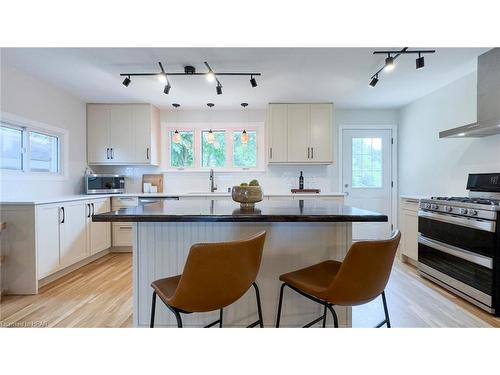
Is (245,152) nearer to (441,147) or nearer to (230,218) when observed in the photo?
(441,147)

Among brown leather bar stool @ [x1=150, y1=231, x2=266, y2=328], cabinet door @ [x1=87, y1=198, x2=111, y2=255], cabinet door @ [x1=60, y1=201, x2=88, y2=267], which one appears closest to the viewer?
brown leather bar stool @ [x1=150, y1=231, x2=266, y2=328]

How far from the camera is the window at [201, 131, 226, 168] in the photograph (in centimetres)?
457

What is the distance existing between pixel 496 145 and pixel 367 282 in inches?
109

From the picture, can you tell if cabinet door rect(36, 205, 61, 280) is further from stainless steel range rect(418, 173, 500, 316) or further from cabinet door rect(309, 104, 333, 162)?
stainless steel range rect(418, 173, 500, 316)

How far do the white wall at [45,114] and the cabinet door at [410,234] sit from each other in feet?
15.8

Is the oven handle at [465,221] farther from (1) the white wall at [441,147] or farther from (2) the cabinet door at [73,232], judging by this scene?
(2) the cabinet door at [73,232]

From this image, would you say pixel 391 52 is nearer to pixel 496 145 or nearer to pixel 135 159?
pixel 496 145

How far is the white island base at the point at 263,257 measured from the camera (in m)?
1.71

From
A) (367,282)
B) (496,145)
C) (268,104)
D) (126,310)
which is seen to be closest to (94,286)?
(126,310)

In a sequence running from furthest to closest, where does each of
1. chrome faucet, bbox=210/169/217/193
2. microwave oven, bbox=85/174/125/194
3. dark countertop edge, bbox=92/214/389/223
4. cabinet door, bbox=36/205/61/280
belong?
chrome faucet, bbox=210/169/217/193
microwave oven, bbox=85/174/125/194
cabinet door, bbox=36/205/61/280
dark countertop edge, bbox=92/214/389/223

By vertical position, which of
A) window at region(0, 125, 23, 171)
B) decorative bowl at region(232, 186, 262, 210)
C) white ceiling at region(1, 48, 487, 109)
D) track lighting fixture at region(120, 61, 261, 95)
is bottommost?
decorative bowl at region(232, 186, 262, 210)

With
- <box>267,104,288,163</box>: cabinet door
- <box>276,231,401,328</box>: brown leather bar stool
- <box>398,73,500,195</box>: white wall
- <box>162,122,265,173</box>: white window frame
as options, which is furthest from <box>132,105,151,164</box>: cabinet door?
<box>398,73,500,195</box>: white wall

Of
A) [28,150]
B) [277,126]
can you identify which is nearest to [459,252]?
[277,126]

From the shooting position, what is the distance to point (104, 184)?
4043 mm
